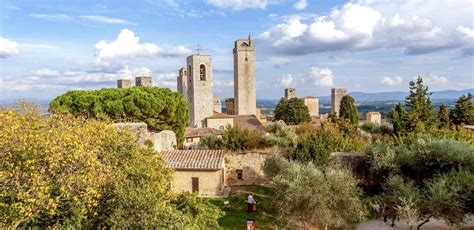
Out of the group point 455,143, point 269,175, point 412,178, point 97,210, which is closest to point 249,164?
point 269,175

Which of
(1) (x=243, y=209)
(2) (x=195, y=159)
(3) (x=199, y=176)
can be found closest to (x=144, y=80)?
(2) (x=195, y=159)

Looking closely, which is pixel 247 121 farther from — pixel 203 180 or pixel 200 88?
pixel 203 180

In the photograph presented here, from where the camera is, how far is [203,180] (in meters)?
18.2

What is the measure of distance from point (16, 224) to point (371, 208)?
14045 millimetres

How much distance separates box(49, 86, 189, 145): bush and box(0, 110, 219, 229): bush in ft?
54.4

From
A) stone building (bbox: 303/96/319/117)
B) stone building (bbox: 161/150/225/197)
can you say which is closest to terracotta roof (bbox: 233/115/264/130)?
stone building (bbox: 303/96/319/117)

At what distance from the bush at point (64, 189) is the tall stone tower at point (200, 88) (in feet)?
144

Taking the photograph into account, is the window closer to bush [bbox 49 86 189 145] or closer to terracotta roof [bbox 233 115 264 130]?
bush [bbox 49 86 189 145]

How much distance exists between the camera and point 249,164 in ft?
67.3

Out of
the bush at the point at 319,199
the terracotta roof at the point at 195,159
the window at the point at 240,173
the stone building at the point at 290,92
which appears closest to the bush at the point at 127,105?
the terracotta roof at the point at 195,159

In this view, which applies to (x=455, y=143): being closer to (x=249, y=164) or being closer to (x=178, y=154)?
(x=249, y=164)

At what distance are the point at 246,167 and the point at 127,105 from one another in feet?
34.5

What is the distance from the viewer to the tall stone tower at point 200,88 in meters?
52.6

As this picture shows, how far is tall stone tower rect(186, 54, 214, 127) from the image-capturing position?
52594 millimetres
